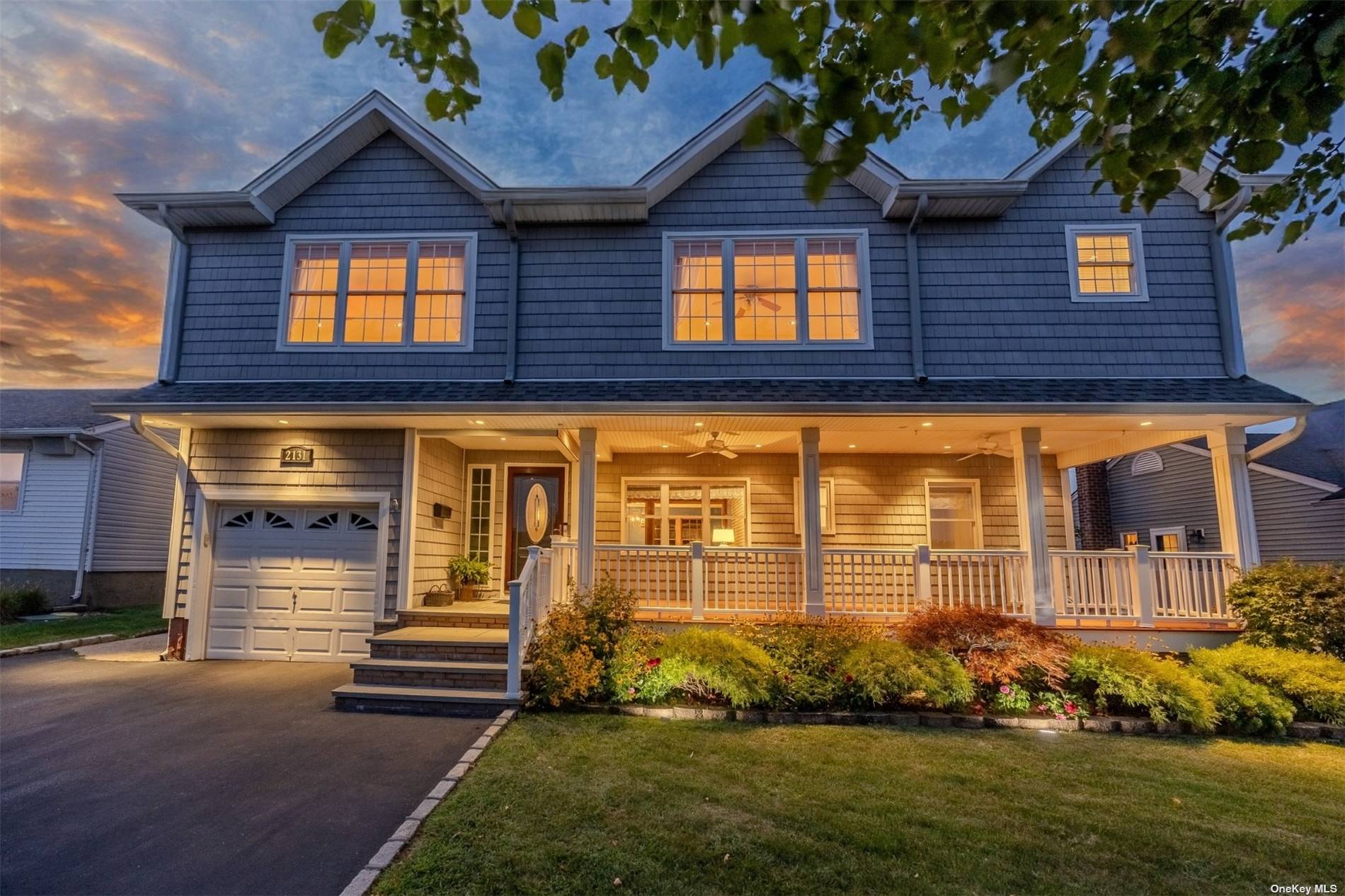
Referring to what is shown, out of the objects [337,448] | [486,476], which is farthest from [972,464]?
[337,448]

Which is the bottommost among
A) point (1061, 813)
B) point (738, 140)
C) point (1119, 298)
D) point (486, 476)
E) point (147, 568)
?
point (1061, 813)

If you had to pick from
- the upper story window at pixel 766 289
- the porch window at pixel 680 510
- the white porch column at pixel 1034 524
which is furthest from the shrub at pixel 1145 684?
the porch window at pixel 680 510

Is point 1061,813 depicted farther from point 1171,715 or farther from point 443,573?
point 443,573

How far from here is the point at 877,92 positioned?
12.1 feet

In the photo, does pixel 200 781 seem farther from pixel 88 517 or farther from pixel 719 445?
pixel 88 517

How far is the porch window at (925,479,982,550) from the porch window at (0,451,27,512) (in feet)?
68.4

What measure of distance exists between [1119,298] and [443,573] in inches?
436

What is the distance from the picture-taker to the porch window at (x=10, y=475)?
15.0 metres

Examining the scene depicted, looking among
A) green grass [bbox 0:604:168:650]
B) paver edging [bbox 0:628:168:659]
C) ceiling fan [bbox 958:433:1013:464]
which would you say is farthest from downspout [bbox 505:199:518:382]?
green grass [bbox 0:604:168:650]

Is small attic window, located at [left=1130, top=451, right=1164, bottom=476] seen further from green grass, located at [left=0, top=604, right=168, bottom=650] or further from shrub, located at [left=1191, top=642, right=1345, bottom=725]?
green grass, located at [left=0, top=604, right=168, bottom=650]

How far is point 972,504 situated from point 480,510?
8.62 meters

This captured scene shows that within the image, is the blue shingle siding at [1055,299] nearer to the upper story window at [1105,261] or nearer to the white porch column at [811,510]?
the upper story window at [1105,261]

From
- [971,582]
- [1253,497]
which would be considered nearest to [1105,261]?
[971,582]

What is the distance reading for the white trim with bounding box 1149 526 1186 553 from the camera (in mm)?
15750
